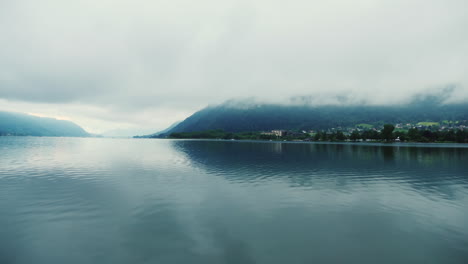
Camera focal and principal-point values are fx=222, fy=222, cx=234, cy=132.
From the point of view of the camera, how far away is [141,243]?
13.6 metres

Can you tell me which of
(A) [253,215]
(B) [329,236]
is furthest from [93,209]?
(B) [329,236]

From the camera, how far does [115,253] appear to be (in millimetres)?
12477

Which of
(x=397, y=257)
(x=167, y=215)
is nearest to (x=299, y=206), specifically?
(x=397, y=257)

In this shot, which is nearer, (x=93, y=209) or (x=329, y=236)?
(x=329, y=236)

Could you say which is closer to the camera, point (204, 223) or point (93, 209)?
point (204, 223)

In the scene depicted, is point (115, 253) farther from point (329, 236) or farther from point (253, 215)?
point (329, 236)

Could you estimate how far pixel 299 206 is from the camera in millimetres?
21359

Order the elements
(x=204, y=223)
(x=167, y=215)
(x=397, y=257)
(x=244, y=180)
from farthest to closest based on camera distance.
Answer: (x=244, y=180)
(x=167, y=215)
(x=204, y=223)
(x=397, y=257)

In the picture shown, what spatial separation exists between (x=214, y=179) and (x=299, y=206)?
15923 millimetres

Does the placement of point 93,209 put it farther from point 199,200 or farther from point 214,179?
point 214,179

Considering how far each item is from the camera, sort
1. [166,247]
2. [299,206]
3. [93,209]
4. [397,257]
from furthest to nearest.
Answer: [299,206] → [93,209] → [166,247] → [397,257]

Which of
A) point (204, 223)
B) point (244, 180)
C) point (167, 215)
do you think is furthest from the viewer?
point (244, 180)

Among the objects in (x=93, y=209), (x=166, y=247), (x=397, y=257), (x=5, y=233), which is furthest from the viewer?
(x=93, y=209)

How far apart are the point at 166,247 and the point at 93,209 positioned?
36.0 ft
